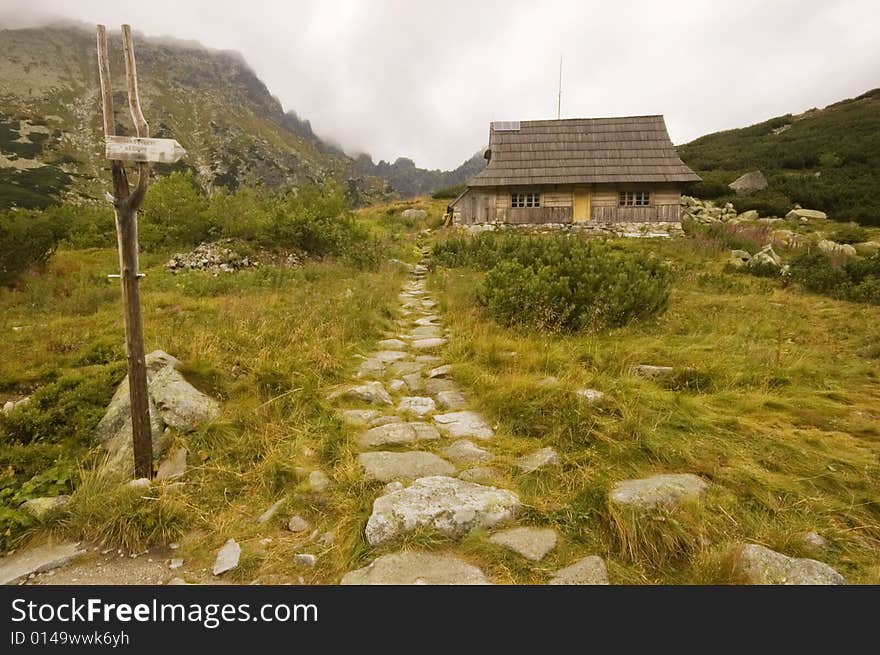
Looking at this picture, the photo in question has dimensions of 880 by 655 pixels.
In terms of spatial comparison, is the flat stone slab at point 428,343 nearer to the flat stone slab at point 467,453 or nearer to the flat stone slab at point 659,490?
the flat stone slab at point 467,453

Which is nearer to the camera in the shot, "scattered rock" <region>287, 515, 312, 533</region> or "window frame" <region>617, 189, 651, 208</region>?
"scattered rock" <region>287, 515, 312, 533</region>

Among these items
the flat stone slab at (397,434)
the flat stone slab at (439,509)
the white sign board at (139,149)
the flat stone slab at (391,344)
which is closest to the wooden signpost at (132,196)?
the white sign board at (139,149)

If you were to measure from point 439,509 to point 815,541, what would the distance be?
2.35 meters

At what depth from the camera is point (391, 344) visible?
6.90 meters

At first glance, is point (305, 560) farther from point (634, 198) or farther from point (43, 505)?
point (634, 198)

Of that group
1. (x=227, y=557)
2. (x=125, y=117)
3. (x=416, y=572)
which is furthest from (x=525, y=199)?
(x=125, y=117)

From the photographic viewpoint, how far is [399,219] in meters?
26.7

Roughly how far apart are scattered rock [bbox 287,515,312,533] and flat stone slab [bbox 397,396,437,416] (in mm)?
1742

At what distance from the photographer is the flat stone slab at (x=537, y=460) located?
3.49 m

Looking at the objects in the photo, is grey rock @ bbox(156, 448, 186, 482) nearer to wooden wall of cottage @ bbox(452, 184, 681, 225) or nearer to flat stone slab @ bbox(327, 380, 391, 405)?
flat stone slab @ bbox(327, 380, 391, 405)

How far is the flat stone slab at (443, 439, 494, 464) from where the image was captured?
3.71 m

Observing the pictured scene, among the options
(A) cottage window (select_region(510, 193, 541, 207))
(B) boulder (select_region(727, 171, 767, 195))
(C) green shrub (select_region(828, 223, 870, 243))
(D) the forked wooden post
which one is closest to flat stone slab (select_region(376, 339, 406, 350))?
(D) the forked wooden post

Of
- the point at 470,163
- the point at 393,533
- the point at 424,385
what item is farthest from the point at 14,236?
the point at 470,163

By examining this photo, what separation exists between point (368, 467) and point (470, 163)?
452ft
